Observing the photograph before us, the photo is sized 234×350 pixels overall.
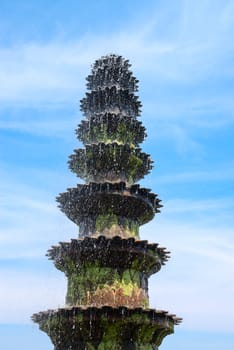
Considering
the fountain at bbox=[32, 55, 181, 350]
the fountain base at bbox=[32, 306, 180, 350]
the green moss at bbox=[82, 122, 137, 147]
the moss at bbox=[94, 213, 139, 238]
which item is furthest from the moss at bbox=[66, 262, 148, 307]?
the green moss at bbox=[82, 122, 137, 147]

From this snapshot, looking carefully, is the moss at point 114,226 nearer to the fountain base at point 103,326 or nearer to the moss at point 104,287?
the moss at point 104,287

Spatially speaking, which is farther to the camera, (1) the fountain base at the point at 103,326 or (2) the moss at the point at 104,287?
(2) the moss at the point at 104,287

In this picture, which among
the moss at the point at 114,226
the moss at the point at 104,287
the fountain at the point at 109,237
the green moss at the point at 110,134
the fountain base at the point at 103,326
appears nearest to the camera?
the fountain base at the point at 103,326

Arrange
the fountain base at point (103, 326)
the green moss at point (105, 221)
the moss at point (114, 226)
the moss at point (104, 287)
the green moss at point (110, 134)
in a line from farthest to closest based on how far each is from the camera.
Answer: the green moss at point (110, 134), the green moss at point (105, 221), the moss at point (114, 226), the moss at point (104, 287), the fountain base at point (103, 326)

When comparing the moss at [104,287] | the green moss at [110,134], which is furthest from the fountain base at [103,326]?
the green moss at [110,134]

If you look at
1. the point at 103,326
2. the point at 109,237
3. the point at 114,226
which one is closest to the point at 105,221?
the point at 114,226

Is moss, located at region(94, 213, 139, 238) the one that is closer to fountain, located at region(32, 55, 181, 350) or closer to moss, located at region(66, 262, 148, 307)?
fountain, located at region(32, 55, 181, 350)

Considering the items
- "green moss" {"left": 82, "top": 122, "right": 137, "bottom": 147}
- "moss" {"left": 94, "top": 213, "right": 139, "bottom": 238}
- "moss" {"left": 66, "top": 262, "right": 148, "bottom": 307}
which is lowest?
"moss" {"left": 66, "top": 262, "right": 148, "bottom": 307}

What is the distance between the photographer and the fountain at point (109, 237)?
23.5 meters

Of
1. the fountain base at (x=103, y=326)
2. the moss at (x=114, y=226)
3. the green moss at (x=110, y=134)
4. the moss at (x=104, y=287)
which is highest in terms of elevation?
the green moss at (x=110, y=134)

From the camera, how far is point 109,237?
25.0m

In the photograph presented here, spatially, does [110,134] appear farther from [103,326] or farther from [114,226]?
[103,326]

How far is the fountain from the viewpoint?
23469mm

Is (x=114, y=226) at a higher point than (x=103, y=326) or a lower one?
higher
